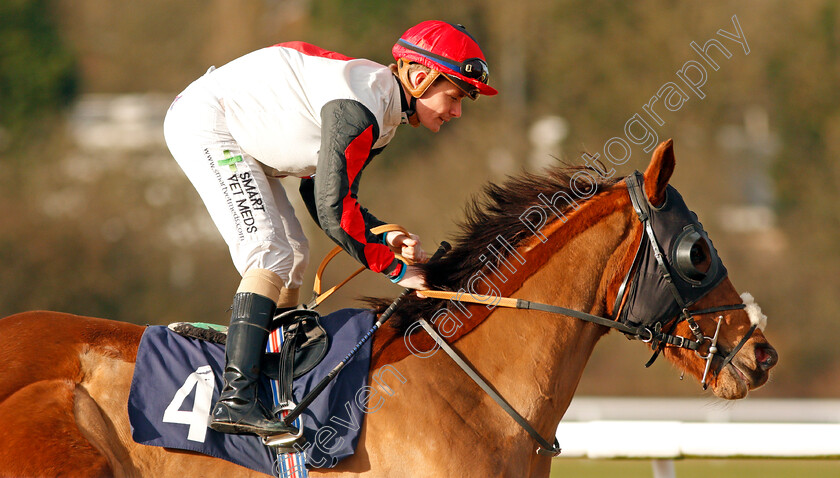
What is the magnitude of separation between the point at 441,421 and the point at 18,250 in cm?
1761

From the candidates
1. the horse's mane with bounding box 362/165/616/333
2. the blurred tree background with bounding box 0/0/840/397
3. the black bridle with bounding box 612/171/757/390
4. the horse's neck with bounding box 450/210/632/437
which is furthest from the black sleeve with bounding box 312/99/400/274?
the blurred tree background with bounding box 0/0/840/397

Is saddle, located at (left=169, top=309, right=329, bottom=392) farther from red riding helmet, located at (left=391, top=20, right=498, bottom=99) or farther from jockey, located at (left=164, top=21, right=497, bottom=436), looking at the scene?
red riding helmet, located at (left=391, top=20, right=498, bottom=99)

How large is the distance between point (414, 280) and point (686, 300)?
3.49 feet

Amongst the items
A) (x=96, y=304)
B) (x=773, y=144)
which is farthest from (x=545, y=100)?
(x=96, y=304)

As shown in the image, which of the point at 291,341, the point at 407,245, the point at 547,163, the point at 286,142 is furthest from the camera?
the point at 547,163

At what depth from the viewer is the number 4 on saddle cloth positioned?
119 inches

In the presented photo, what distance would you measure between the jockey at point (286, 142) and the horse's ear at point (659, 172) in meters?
0.69

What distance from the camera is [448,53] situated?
11.1ft

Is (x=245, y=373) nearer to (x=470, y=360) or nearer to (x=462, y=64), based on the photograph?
(x=470, y=360)

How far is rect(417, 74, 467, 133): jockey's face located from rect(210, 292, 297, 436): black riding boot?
3.43 feet

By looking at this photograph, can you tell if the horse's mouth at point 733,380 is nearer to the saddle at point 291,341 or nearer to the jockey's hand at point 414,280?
the jockey's hand at point 414,280

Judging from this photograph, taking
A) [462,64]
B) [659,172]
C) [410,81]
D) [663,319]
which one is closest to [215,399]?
[410,81]

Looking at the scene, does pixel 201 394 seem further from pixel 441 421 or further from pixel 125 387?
pixel 441 421

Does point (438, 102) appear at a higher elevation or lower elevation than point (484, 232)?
higher
